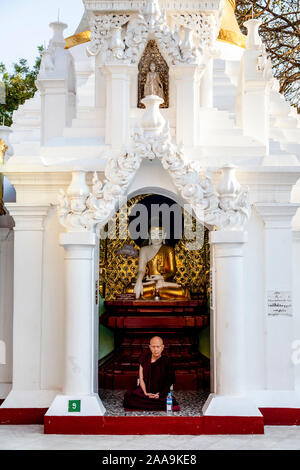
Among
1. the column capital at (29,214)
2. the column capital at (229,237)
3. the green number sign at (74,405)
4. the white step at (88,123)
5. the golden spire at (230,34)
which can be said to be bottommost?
the green number sign at (74,405)

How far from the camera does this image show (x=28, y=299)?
8.30m

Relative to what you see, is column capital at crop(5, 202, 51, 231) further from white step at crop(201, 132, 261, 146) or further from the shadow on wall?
the shadow on wall

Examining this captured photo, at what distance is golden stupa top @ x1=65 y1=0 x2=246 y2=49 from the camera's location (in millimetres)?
13545

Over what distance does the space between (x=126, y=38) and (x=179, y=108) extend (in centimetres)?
114

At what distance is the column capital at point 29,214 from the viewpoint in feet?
27.2

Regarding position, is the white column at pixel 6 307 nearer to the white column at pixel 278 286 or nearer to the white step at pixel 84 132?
the white step at pixel 84 132

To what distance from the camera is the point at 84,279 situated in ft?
25.4

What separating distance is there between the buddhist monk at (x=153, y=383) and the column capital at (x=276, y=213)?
1.98 metres

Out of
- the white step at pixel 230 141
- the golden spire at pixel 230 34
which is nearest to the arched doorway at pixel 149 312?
the white step at pixel 230 141

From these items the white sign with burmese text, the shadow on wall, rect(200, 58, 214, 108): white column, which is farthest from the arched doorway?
the shadow on wall

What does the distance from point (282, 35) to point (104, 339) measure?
11.8 meters

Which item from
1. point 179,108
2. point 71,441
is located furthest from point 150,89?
point 71,441

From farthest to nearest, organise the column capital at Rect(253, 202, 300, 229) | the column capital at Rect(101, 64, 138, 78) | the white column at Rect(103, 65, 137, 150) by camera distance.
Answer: the column capital at Rect(101, 64, 138, 78), the white column at Rect(103, 65, 137, 150), the column capital at Rect(253, 202, 300, 229)

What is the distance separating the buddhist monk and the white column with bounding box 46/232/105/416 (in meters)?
0.43
